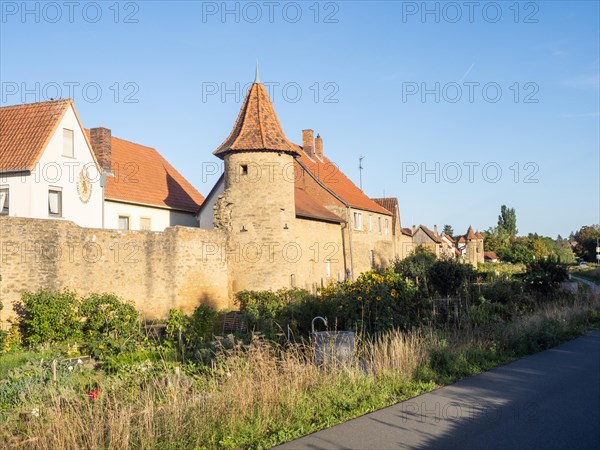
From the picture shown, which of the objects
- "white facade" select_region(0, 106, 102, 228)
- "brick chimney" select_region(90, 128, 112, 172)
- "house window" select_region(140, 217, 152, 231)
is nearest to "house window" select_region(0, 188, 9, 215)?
"white facade" select_region(0, 106, 102, 228)

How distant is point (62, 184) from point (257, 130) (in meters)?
9.48

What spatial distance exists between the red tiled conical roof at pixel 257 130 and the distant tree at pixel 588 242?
283ft

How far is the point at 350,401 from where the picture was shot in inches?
349

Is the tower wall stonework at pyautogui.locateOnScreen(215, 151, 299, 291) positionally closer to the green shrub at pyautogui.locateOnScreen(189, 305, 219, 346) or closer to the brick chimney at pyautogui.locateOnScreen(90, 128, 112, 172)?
the green shrub at pyautogui.locateOnScreen(189, 305, 219, 346)

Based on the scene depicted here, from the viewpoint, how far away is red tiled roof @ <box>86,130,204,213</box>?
110 feet

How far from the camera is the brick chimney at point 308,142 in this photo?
45009 millimetres

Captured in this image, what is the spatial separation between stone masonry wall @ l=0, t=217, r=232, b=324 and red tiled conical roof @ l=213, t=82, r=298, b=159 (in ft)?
13.5

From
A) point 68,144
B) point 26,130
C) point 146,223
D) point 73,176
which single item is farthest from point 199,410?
point 146,223

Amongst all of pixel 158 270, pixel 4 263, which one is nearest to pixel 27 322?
pixel 4 263

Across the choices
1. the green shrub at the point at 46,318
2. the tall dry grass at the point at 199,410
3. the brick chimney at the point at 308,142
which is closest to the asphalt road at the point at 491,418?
the tall dry grass at the point at 199,410

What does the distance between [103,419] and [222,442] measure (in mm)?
1444

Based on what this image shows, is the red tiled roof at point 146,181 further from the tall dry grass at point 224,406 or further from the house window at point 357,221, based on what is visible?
the tall dry grass at point 224,406

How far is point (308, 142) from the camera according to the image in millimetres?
45219

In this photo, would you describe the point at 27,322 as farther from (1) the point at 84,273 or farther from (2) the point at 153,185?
(2) the point at 153,185
